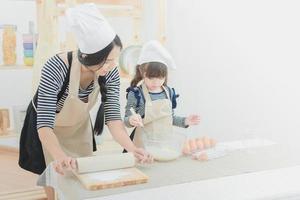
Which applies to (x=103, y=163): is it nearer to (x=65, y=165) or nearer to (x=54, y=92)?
(x=65, y=165)

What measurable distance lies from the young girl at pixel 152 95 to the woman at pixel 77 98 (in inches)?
5.7

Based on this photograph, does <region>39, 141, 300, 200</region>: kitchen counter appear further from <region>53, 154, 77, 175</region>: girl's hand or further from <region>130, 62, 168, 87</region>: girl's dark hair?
<region>130, 62, 168, 87</region>: girl's dark hair

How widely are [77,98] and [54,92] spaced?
0.12 m

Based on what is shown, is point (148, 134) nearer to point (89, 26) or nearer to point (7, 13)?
point (89, 26)

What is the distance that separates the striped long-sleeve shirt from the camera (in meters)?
1.12

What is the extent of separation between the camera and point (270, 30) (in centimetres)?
138

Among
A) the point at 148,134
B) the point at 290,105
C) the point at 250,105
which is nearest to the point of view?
the point at 290,105

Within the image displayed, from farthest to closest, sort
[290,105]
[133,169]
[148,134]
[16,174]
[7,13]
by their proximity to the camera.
Answer: [7,13] < [16,174] < [148,134] < [290,105] < [133,169]

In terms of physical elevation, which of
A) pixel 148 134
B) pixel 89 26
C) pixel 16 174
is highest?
pixel 89 26

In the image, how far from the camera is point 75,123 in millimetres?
1374

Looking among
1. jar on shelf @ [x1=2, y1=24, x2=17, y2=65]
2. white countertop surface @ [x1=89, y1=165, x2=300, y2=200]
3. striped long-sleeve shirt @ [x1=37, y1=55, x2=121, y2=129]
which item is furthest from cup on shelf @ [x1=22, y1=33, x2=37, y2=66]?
white countertop surface @ [x1=89, y1=165, x2=300, y2=200]

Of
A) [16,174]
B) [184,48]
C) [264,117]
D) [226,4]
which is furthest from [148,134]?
[16,174]

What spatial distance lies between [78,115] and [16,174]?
1.33 metres

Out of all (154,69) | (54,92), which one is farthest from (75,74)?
(154,69)
